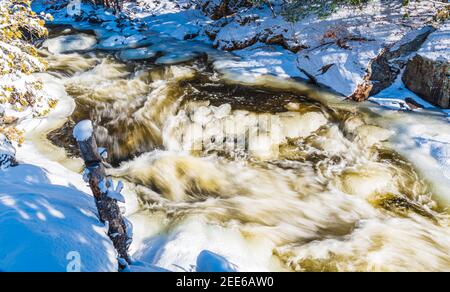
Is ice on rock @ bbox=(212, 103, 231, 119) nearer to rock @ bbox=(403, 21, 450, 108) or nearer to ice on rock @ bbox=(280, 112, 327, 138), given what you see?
ice on rock @ bbox=(280, 112, 327, 138)

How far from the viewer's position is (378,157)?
7.39 metres

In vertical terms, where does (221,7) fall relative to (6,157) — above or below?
above

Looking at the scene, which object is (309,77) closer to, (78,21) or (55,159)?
(55,159)

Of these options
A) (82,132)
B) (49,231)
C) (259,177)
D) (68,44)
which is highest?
(82,132)

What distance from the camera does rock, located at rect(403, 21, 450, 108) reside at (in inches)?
342

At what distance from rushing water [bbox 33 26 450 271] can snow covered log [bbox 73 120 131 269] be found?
1.06 metres

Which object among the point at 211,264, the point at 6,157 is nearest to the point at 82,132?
the point at 211,264

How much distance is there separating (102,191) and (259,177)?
4249 mm

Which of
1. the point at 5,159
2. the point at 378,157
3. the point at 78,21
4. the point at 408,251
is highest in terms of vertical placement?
the point at 78,21

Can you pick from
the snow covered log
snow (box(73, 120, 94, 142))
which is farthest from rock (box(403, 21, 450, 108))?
snow (box(73, 120, 94, 142))

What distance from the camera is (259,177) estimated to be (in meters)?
7.00

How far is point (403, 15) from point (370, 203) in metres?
8.60

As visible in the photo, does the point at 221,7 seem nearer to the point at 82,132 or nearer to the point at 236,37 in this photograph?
the point at 236,37
